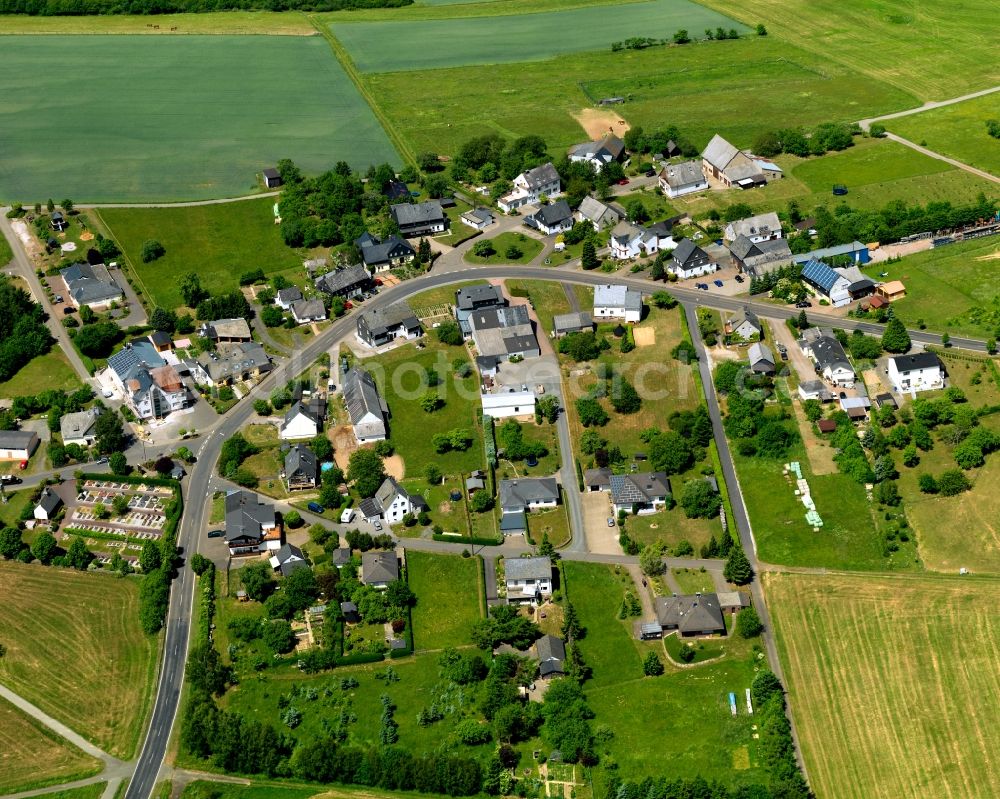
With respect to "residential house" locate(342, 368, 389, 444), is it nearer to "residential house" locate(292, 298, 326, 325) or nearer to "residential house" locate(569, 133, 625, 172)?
"residential house" locate(292, 298, 326, 325)

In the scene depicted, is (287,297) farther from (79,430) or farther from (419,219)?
(79,430)

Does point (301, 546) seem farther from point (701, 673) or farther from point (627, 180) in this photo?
point (627, 180)

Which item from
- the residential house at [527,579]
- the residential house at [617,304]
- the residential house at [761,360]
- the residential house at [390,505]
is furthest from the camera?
the residential house at [617,304]

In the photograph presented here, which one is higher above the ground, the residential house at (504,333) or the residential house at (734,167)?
the residential house at (734,167)

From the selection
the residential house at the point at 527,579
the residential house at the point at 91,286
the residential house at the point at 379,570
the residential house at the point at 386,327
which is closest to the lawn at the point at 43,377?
the residential house at the point at 91,286

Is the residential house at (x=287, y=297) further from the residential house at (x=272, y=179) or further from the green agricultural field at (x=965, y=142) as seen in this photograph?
the green agricultural field at (x=965, y=142)

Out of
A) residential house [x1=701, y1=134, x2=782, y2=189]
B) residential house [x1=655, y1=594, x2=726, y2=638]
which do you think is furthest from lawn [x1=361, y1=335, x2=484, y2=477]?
residential house [x1=701, y1=134, x2=782, y2=189]

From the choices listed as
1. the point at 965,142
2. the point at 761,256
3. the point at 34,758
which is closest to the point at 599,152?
the point at 761,256

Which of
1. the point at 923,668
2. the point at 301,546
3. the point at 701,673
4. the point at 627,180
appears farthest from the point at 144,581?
the point at 627,180
